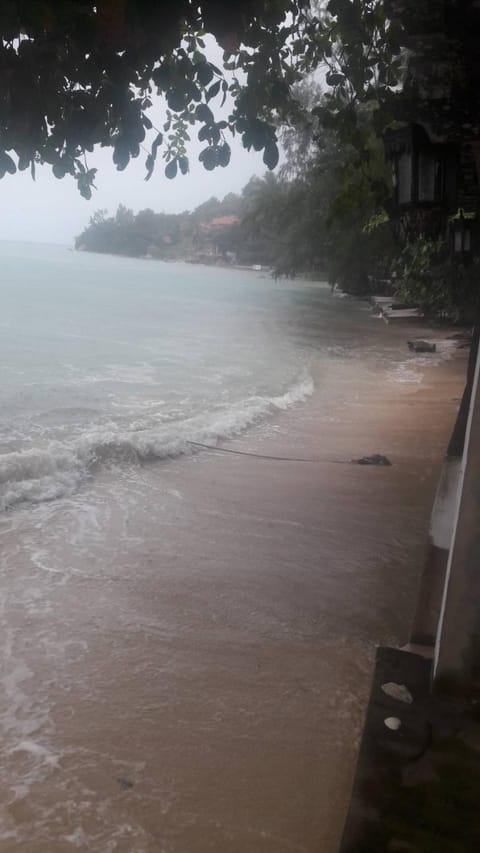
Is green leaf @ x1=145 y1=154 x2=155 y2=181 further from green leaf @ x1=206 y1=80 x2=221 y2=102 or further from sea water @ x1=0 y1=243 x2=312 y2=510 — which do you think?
sea water @ x1=0 y1=243 x2=312 y2=510

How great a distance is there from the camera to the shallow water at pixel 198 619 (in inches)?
111

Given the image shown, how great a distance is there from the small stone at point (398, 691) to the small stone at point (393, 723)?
0.28 ft

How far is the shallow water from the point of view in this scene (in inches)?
111

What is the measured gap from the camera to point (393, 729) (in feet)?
7.43

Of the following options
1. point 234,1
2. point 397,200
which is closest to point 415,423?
point 397,200

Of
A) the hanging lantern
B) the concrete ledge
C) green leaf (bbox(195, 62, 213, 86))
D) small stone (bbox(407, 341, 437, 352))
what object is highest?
green leaf (bbox(195, 62, 213, 86))

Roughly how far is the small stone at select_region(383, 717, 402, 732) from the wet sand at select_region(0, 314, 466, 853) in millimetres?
649

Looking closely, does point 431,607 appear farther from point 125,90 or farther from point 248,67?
point 248,67

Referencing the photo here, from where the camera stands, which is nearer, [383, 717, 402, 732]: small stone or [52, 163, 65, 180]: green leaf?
[383, 717, 402, 732]: small stone

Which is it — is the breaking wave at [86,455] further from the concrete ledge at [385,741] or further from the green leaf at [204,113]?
the concrete ledge at [385,741]

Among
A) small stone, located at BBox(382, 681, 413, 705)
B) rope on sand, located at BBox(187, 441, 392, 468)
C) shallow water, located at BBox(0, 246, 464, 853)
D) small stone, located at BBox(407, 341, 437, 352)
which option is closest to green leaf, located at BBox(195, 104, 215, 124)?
shallow water, located at BBox(0, 246, 464, 853)

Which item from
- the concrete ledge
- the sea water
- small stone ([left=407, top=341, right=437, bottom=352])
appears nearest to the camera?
the concrete ledge

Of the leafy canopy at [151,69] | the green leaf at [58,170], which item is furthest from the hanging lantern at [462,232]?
the green leaf at [58,170]

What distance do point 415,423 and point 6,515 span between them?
5.87m
